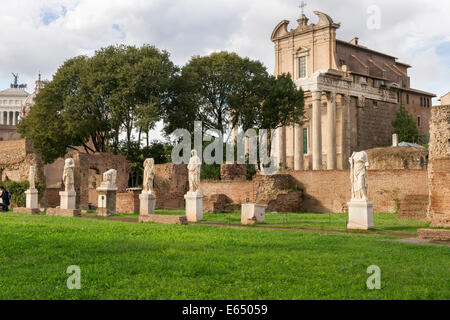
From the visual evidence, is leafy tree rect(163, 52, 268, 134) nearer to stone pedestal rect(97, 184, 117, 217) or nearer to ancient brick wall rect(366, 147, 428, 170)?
ancient brick wall rect(366, 147, 428, 170)

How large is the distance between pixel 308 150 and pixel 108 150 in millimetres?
19763

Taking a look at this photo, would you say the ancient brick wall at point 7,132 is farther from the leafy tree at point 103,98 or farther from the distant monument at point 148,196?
the distant monument at point 148,196

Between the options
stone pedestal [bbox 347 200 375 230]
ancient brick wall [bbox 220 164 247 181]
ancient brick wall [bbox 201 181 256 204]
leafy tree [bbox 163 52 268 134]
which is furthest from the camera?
leafy tree [bbox 163 52 268 134]

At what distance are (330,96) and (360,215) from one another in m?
→ 32.6

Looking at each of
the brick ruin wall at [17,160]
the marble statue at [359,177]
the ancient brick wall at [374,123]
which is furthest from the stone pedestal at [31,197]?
the ancient brick wall at [374,123]

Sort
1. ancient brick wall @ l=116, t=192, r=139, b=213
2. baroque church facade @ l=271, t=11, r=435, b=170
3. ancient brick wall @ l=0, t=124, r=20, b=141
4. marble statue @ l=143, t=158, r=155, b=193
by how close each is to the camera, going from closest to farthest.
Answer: marble statue @ l=143, t=158, r=155, b=193 < ancient brick wall @ l=116, t=192, r=139, b=213 < baroque church facade @ l=271, t=11, r=435, b=170 < ancient brick wall @ l=0, t=124, r=20, b=141

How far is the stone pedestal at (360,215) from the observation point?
51.1 feet

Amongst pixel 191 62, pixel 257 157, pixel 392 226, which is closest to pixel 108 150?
pixel 191 62

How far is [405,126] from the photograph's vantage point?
170 feet

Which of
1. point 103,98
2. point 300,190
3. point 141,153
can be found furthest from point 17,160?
point 300,190

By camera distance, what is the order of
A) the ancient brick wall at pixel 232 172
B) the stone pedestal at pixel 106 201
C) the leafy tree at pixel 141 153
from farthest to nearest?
1. the leafy tree at pixel 141 153
2. the ancient brick wall at pixel 232 172
3. the stone pedestal at pixel 106 201

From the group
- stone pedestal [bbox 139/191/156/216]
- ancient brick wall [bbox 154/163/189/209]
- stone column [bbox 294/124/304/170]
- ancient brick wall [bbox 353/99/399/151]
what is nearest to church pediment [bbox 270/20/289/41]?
ancient brick wall [bbox 353/99/399/151]

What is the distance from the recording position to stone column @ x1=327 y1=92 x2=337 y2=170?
152ft

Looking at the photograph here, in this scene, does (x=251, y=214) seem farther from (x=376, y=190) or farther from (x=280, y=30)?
(x=280, y=30)
